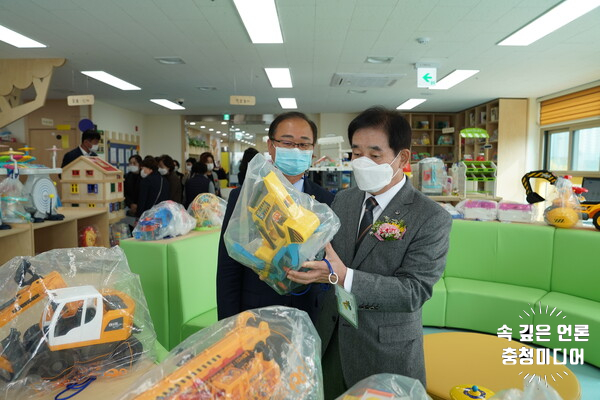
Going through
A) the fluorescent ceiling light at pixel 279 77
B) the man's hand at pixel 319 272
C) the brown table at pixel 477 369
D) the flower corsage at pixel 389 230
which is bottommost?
the brown table at pixel 477 369

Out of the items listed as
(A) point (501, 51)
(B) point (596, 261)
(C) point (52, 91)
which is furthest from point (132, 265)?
(C) point (52, 91)

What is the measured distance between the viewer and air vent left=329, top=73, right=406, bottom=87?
7.05 m

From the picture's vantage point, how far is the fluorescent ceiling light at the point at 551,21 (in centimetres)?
415

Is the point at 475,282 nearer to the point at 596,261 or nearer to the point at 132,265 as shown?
the point at 596,261

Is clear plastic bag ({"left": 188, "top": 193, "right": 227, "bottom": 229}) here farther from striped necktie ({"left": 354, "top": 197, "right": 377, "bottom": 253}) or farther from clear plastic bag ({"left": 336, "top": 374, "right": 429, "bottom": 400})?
clear plastic bag ({"left": 336, "top": 374, "right": 429, "bottom": 400})

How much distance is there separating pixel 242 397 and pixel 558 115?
33.2 feet

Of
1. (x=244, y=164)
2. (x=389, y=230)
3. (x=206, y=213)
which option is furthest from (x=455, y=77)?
(x=389, y=230)

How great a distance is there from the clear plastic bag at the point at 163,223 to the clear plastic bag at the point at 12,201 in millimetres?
926

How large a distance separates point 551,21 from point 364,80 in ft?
10.8

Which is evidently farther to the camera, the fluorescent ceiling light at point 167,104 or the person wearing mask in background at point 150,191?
the fluorescent ceiling light at point 167,104

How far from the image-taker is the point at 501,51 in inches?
225

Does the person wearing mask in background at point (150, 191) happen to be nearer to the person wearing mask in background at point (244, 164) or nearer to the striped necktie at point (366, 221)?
the person wearing mask in background at point (244, 164)

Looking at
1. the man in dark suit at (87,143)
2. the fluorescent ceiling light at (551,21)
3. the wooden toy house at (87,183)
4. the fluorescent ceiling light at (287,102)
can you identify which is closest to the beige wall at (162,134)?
the fluorescent ceiling light at (287,102)

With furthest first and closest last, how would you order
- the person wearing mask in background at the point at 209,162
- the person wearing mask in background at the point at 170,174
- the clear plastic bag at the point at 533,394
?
the person wearing mask in background at the point at 209,162 < the person wearing mask in background at the point at 170,174 < the clear plastic bag at the point at 533,394
